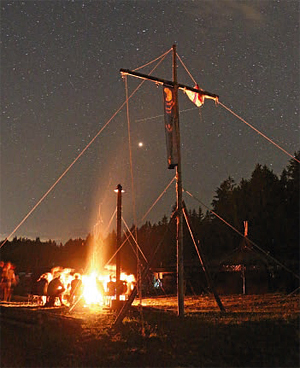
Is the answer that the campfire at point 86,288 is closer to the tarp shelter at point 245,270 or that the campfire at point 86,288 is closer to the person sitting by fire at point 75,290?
the person sitting by fire at point 75,290

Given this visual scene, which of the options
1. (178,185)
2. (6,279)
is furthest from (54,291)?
(178,185)

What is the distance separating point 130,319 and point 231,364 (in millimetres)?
5005

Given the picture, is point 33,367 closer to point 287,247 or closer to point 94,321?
point 94,321

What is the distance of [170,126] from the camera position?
14266 mm

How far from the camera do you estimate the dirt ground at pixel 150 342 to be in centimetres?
848

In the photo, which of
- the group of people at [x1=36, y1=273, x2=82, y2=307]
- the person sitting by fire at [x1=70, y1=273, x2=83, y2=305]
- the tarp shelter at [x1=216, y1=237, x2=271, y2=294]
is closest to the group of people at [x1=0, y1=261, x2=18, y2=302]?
the group of people at [x1=36, y1=273, x2=82, y2=307]

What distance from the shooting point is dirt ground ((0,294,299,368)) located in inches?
334

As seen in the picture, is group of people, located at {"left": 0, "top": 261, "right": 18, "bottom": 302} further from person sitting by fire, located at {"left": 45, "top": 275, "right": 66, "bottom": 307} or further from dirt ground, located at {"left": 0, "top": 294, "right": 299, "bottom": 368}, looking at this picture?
dirt ground, located at {"left": 0, "top": 294, "right": 299, "bottom": 368}

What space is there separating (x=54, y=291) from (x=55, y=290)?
0.24 feet

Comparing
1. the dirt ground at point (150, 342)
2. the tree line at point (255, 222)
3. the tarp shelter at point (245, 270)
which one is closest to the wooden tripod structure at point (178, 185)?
the dirt ground at point (150, 342)

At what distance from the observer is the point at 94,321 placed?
497 inches

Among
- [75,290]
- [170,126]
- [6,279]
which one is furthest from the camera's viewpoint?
[6,279]

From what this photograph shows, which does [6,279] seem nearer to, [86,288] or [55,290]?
[55,290]

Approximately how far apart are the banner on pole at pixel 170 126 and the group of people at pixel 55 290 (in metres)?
9.43
